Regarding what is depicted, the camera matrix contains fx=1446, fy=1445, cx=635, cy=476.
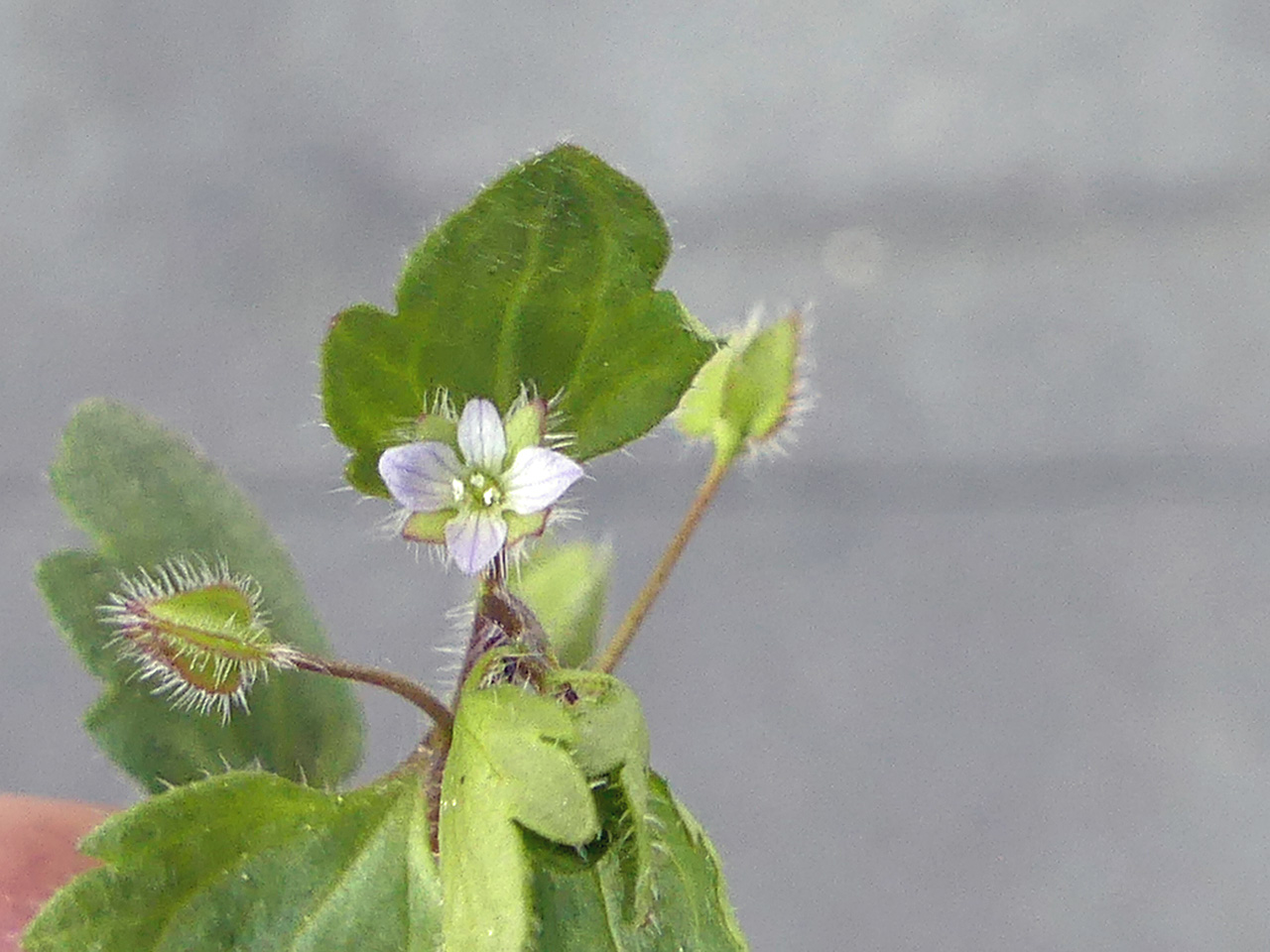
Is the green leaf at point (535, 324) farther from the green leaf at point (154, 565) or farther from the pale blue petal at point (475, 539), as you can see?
the green leaf at point (154, 565)

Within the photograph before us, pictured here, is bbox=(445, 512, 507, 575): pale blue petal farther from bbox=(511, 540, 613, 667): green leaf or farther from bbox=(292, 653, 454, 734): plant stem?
bbox=(511, 540, 613, 667): green leaf

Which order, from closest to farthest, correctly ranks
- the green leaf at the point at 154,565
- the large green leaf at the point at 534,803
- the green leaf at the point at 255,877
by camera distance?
the large green leaf at the point at 534,803 < the green leaf at the point at 255,877 < the green leaf at the point at 154,565

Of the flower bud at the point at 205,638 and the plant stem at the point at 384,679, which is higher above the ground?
the plant stem at the point at 384,679

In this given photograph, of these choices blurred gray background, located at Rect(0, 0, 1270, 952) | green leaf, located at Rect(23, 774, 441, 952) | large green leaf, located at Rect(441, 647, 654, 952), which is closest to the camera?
large green leaf, located at Rect(441, 647, 654, 952)

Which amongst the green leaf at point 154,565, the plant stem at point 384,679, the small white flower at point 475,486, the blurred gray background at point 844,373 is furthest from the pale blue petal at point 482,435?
the blurred gray background at point 844,373

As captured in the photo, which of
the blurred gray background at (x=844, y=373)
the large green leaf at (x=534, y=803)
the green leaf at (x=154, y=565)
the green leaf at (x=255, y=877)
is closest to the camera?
the large green leaf at (x=534, y=803)

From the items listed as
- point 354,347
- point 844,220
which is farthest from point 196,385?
point 354,347

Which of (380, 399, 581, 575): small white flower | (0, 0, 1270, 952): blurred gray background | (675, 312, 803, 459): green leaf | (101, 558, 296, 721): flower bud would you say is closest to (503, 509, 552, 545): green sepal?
(380, 399, 581, 575): small white flower

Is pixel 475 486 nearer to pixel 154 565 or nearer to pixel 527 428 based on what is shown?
pixel 527 428
